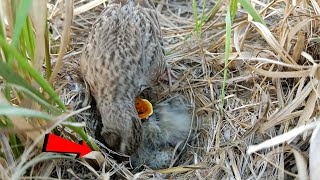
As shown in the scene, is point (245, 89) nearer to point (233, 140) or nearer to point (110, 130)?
point (233, 140)

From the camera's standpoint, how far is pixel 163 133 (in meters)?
3.02

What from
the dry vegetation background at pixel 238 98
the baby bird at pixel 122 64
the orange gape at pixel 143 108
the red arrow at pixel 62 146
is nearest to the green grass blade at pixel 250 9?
the dry vegetation background at pixel 238 98

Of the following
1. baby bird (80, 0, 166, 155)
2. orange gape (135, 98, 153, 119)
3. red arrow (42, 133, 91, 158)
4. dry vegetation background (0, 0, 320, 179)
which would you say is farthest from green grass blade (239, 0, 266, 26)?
red arrow (42, 133, 91, 158)

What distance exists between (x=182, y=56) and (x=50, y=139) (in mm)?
1422

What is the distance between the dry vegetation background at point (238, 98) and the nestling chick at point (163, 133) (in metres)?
0.07

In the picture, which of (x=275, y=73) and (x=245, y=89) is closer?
(x=275, y=73)

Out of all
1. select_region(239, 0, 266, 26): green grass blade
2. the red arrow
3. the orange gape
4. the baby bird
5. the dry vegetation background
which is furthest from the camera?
the orange gape

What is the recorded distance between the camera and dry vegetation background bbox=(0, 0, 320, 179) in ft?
7.39

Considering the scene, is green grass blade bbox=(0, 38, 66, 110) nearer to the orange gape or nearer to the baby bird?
the baby bird

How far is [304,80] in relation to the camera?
2.59m

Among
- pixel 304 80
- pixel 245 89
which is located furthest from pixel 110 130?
pixel 304 80

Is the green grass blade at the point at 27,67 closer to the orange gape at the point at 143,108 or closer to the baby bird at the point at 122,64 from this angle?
the baby bird at the point at 122,64

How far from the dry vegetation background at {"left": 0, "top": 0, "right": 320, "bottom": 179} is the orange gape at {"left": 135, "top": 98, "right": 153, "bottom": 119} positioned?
0.63 ft

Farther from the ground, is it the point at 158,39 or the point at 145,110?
the point at 158,39
